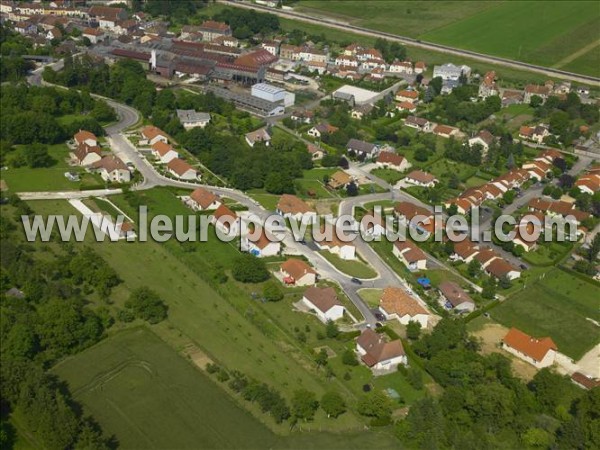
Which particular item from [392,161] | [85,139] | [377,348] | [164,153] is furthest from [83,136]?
[377,348]

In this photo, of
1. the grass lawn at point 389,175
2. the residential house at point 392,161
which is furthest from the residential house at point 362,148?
the grass lawn at point 389,175

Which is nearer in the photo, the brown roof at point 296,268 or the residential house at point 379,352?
the residential house at point 379,352

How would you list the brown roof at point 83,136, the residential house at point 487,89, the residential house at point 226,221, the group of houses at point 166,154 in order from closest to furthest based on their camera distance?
the residential house at point 226,221 < the group of houses at point 166,154 < the brown roof at point 83,136 < the residential house at point 487,89

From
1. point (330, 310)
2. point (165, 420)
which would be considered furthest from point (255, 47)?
point (165, 420)

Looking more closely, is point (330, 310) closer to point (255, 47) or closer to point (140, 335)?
point (140, 335)

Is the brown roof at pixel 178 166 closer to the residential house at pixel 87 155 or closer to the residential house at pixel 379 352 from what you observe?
the residential house at pixel 87 155

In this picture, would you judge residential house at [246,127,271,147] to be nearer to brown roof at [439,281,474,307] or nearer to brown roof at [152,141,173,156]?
brown roof at [152,141,173,156]
